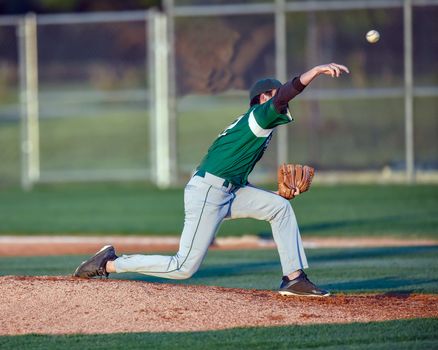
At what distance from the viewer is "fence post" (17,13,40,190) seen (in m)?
A: 18.9

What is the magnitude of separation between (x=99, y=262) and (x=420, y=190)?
10428 mm

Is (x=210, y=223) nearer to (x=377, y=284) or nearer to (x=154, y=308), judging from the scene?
(x=154, y=308)

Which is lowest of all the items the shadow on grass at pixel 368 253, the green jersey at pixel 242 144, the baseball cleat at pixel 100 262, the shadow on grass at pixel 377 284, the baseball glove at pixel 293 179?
the shadow on grass at pixel 368 253

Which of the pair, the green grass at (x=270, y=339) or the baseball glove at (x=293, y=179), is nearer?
the green grass at (x=270, y=339)

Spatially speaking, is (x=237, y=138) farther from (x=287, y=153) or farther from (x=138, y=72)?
(x=138, y=72)

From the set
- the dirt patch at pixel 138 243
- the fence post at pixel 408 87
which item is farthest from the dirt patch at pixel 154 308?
the fence post at pixel 408 87

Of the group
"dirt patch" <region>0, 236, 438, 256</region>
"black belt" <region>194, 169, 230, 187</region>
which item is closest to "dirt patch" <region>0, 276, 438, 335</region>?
"black belt" <region>194, 169, 230, 187</region>

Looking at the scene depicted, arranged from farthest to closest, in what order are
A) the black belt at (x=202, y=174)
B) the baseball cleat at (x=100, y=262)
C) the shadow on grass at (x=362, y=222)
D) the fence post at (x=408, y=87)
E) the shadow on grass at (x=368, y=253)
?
the fence post at (x=408, y=87) → the shadow on grass at (x=362, y=222) → the shadow on grass at (x=368, y=253) → the baseball cleat at (x=100, y=262) → the black belt at (x=202, y=174)

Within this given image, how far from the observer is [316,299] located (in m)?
7.36

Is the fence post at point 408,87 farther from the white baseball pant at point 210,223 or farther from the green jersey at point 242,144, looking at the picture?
the green jersey at point 242,144

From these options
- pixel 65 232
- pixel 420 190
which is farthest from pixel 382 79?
pixel 65 232

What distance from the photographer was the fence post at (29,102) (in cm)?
1888

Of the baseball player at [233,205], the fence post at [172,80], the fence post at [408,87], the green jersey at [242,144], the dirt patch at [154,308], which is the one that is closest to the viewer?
the dirt patch at [154,308]

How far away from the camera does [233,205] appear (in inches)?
289
